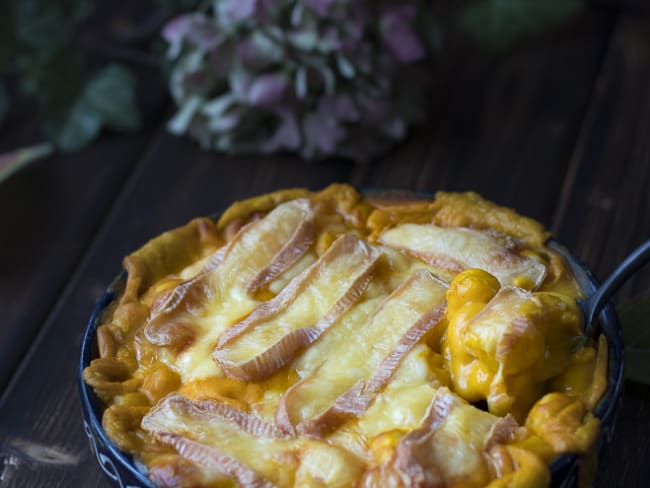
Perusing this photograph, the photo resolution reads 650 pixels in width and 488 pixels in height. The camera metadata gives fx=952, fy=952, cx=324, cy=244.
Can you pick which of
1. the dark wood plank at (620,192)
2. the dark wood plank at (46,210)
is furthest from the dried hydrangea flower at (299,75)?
the dark wood plank at (620,192)

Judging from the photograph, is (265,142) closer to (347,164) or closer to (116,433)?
(347,164)

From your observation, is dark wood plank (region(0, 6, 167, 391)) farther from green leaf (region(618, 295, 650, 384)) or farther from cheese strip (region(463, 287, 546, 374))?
green leaf (region(618, 295, 650, 384))

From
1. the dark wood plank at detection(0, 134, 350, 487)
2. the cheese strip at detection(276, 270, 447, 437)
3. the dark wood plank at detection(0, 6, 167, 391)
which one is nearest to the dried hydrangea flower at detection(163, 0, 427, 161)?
the dark wood plank at detection(0, 134, 350, 487)

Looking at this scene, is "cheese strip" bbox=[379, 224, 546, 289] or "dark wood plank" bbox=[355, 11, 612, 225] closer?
"cheese strip" bbox=[379, 224, 546, 289]

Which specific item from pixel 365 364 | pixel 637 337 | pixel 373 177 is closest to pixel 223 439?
pixel 365 364

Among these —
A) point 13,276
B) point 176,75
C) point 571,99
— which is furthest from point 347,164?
point 13,276

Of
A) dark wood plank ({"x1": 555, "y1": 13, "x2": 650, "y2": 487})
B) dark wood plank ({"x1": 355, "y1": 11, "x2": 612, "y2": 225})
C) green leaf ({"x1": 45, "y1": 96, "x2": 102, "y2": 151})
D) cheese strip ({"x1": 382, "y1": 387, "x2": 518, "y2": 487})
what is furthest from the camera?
green leaf ({"x1": 45, "y1": 96, "x2": 102, "y2": 151})

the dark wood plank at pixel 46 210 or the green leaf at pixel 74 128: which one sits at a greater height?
the green leaf at pixel 74 128

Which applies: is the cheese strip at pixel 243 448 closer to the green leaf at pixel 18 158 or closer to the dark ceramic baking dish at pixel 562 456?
the dark ceramic baking dish at pixel 562 456

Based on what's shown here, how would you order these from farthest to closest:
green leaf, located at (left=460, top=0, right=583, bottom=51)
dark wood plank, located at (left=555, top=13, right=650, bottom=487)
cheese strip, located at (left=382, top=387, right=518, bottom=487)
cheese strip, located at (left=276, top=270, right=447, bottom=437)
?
1. green leaf, located at (left=460, top=0, right=583, bottom=51)
2. dark wood plank, located at (left=555, top=13, right=650, bottom=487)
3. cheese strip, located at (left=276, top=270, right=447, bottom=437)
4. cheese strip, located at (left=382, top=387, right=518, bottom=487)
